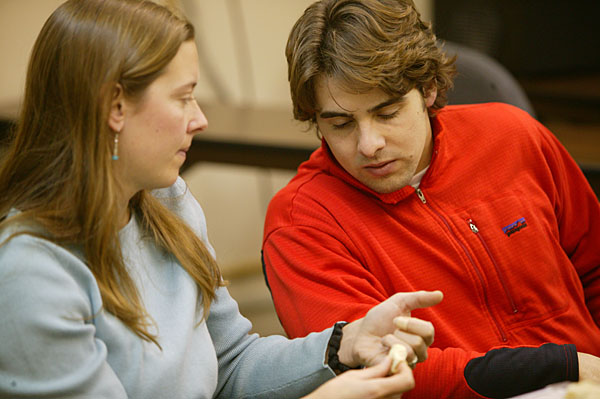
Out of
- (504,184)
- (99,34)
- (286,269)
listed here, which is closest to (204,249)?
(286,269)

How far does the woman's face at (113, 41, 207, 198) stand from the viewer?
1.09 m

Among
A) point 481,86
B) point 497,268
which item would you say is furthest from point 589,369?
point 481,86

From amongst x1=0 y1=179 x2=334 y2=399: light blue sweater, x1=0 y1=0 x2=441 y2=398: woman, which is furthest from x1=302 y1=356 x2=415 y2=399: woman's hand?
x1=0 y1=179 x2=334 y2=399: light blue sweater

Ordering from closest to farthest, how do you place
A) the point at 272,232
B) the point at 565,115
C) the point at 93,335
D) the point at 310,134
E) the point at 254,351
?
the point at 93,335 → the point at 254,351 → the point at 272,232 → the point at 310,134 → the point at 565,115

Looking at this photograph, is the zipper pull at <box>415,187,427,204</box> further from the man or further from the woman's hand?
the woman's hand

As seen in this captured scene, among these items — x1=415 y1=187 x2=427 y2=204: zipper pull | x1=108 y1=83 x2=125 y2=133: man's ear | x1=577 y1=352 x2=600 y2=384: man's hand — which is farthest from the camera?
x1=415 y1=187 x2=427 y2=204: zipper pull

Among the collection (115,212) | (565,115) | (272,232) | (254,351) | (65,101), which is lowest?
(565,115)

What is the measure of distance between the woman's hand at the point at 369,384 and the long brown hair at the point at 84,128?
0.91ft

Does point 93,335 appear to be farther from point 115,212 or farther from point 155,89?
point 155,89

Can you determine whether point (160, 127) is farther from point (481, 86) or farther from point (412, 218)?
Result: point (481, 86)

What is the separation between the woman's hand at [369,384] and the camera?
1.07 metres

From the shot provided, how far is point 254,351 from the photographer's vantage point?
51.6 inches

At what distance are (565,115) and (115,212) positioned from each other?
3.14 metres

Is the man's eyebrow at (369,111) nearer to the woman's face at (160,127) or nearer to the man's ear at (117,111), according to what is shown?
the woman's face at (160,127)
